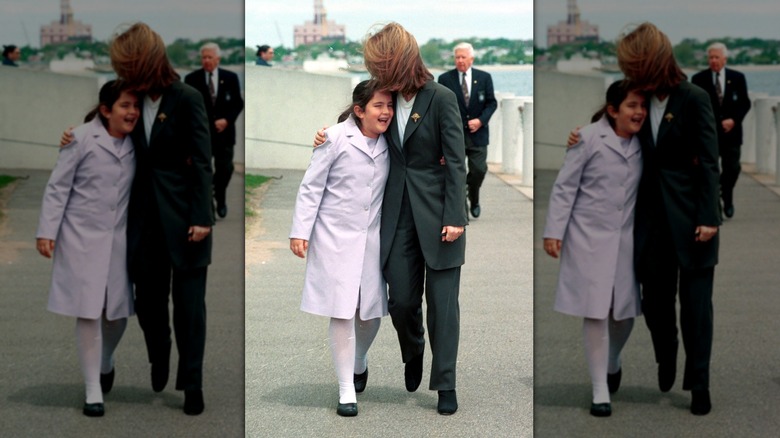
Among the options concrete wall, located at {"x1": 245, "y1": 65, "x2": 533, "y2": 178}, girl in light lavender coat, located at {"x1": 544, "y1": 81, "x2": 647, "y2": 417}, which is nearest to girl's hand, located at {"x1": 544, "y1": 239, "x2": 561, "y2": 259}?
girl in light lavender coat, located at {"x1": 544, "y1": 81, "x2": 647, "y2": 417}

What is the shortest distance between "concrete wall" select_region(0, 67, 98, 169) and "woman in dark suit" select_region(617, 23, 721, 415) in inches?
68.9

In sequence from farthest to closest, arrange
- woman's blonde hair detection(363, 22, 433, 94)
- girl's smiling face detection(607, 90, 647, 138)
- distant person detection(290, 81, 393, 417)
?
distant person detection(290, 81, 393, 417)
woman's blonde hair detection(363, 22, 433, 94)
girl's smiling face detection(607, 90, 647, 138)

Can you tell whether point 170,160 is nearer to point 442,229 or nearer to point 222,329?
point 222,329

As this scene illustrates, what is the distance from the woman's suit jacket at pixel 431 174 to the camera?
19.0 ft

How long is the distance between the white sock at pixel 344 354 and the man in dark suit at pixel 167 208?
92cm

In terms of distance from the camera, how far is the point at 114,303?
5.11 m

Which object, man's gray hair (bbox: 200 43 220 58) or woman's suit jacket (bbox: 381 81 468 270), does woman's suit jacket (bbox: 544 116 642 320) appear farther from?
man's gray hair (bbox: 200 43 220 58)

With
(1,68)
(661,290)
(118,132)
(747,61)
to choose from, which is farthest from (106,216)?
(747,61)

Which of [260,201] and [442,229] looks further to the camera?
[260,201]

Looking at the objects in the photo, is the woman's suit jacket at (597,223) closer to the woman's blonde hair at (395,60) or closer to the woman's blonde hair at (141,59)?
the woman's blonde hair at (395,60)

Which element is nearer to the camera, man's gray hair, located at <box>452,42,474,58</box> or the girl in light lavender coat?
the girl in light lavender coat

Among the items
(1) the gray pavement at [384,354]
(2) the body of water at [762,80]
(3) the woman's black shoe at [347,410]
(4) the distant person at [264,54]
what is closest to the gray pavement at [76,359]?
(1) the gray pavement at [384,354]

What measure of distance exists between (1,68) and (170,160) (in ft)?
2.05

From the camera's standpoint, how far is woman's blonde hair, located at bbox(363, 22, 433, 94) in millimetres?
5734
